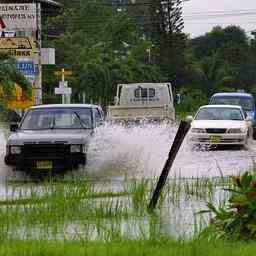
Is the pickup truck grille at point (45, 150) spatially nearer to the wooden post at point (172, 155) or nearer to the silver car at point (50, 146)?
the silver car at point (50, 146)

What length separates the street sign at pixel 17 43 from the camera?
137 ft

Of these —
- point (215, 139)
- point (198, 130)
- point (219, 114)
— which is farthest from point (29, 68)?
point (215, 139)

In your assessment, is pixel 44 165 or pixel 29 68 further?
pixel 29 68

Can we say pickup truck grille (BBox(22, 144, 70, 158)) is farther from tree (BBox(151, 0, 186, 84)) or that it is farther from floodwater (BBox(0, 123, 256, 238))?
tree (BBox(151, 0, 186, 84))

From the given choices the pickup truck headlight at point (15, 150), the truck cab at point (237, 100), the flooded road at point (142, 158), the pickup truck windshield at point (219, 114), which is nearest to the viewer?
the pickup truck headlight at point (15, 150)

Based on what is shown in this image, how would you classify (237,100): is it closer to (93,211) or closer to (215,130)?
(215,130)

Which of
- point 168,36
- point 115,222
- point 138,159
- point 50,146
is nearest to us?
point 115,222

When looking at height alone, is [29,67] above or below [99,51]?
below

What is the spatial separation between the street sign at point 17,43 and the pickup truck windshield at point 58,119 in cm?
2106

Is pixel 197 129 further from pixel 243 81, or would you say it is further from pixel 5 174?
pixel 243 81

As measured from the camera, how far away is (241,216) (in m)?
9.70

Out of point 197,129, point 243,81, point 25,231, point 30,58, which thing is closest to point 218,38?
point 243,81

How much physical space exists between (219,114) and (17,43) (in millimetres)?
15068

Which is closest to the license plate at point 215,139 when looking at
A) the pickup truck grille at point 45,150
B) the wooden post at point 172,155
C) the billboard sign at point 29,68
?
the pickup truck grille at point 45,150
